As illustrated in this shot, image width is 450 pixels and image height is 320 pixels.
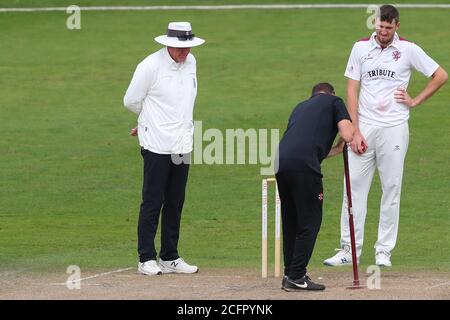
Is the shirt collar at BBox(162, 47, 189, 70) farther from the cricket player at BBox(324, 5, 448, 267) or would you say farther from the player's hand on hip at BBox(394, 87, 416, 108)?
the player's hand on hip at BBox(394, 87, 416, 108)

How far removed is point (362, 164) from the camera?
1358 centimetres

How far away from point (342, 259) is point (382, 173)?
0.98 m

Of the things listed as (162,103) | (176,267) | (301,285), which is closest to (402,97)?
(162,103)

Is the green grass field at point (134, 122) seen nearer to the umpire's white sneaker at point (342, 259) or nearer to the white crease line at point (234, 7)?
the umpire's white sneaker at point (342, 259)

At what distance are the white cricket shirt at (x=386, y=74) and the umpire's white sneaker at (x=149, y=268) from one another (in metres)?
2.61

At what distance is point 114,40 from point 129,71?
3392 mm

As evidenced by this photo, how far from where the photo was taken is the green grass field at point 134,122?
1549cm

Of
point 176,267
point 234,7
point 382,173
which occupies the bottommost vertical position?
point 176,267

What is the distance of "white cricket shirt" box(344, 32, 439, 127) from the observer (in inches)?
529

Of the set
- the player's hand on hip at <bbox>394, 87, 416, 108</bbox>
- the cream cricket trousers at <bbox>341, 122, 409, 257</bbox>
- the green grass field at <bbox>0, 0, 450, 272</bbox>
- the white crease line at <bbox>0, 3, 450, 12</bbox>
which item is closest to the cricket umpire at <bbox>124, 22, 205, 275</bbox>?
the green grass field at <bbox>0, 0, 450, 272</bbox>

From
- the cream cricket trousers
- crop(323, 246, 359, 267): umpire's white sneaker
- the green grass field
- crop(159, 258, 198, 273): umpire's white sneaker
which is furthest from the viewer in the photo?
the green grass field

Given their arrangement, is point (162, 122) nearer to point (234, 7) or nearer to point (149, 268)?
point (149, 268)

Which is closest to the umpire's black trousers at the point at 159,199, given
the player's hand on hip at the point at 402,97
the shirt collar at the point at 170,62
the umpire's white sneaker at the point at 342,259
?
the shirt collar at the point at 170,62

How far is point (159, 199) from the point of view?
13.1 meters
